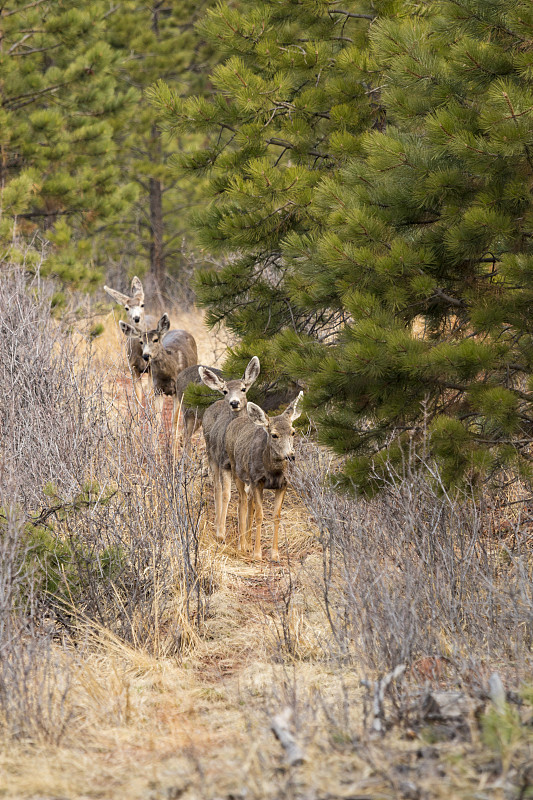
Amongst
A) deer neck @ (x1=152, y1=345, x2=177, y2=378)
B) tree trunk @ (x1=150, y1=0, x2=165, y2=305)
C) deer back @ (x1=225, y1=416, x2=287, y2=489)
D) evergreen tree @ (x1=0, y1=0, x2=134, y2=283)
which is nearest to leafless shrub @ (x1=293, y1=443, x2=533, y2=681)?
deer back @ (x1=225, y1=416, x2=287, y2=489)

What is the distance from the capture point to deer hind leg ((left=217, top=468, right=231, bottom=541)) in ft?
29.6

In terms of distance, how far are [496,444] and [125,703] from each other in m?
2.70

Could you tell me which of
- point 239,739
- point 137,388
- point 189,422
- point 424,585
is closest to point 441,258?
point 424,585

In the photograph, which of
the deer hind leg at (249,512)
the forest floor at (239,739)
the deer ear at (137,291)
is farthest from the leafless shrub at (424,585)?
the deer ear at (137,291)

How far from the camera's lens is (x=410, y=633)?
4730 mm

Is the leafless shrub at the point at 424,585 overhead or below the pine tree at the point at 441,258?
below

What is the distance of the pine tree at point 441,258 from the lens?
5.64 metres

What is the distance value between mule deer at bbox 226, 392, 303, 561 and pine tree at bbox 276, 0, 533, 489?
4.58 ft

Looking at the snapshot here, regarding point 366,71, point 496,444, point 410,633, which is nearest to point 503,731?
point 410,633

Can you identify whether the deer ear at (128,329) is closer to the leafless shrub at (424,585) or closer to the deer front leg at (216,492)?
the deer front leg at (216,492)

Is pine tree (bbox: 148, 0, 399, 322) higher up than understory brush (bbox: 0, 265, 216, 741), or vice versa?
pine tree (bbox: 148, 0, 399, 322)

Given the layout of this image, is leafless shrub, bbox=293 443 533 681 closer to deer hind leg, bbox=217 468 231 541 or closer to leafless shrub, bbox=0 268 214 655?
leafless shrub, bbox=0 268 214 655

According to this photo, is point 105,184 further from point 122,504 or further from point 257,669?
point 257,669

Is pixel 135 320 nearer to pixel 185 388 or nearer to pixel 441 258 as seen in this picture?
pixel 185 388
